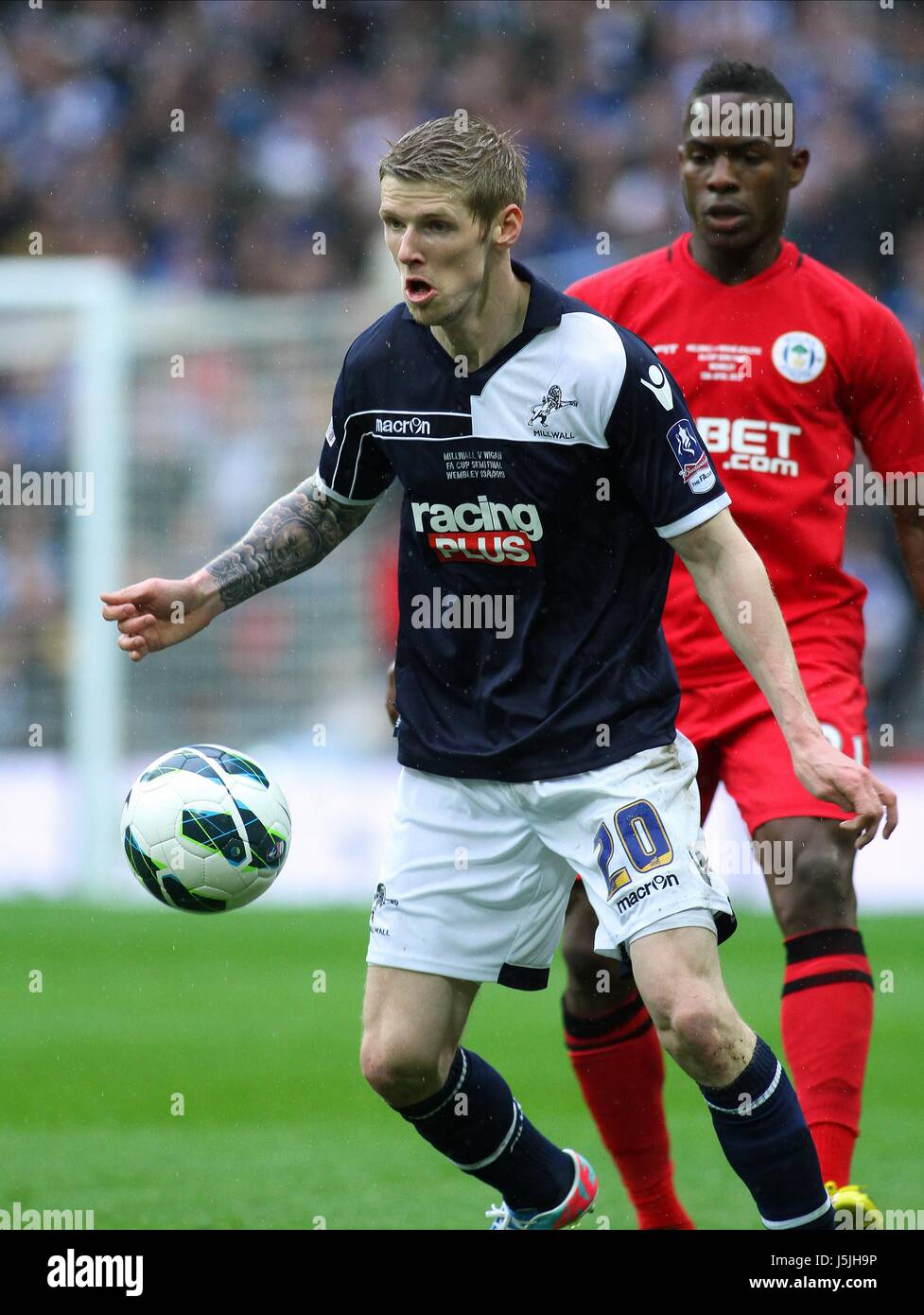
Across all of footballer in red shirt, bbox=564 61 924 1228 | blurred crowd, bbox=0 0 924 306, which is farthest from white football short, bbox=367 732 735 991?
blurred crowd, bbox=0 0 924 306

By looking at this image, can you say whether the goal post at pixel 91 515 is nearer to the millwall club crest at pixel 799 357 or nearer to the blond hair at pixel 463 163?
the millwall club crest at pixel 799 357

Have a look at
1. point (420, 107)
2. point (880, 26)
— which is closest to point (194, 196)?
point (420, 107)

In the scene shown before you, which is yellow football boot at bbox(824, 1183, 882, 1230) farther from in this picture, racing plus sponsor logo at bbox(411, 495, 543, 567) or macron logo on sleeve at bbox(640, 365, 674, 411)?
macron logo on sleeve at bbox(640, 365, 674, 411)

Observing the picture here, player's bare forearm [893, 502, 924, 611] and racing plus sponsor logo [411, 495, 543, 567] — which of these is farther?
player's bare forearm [893, 502, 924, 611]

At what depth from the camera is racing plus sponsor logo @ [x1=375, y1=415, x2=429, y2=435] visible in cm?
373

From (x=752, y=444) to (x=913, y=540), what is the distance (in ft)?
1.57

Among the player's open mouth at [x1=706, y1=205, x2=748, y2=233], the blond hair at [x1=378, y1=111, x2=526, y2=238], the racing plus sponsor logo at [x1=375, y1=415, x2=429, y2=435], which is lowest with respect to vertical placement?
the racing plus sponsor logo at [x1=375, y1=415, x2=429, y2=435]

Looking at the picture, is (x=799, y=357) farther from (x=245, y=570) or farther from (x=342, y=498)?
(x=245, y=570)

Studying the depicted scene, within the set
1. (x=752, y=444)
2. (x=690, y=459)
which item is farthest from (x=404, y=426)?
(x=752, y=444)

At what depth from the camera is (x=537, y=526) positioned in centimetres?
367

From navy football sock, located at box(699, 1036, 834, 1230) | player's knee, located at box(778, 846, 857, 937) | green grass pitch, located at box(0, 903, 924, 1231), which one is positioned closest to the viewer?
navy football sock, located at box(699, 1036, 834, 1230)
